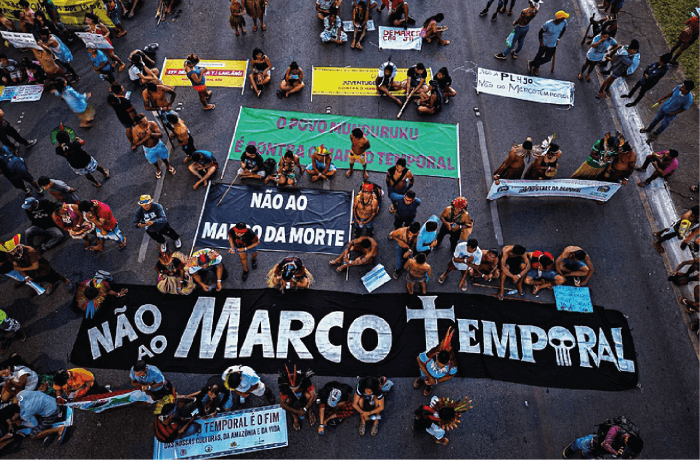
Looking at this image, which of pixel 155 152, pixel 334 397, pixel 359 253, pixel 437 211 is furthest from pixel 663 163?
pixel 155 152

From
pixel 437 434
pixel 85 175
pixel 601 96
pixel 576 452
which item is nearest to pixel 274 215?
pixel 85 175

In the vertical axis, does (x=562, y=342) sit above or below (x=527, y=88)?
below

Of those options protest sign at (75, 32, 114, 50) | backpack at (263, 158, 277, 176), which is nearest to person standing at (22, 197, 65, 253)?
backpack at (263, 158, 277, 176)

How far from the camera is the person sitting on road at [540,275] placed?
372 inches

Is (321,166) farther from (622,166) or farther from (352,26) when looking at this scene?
(622,166)

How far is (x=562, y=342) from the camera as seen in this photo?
9.12m

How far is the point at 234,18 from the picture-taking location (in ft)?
45.9

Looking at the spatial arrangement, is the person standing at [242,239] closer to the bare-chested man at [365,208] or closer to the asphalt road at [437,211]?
the asphalt road at [437,211]

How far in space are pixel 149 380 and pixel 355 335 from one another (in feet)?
13.2

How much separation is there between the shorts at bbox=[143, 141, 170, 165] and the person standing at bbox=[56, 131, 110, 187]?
1.31 metres

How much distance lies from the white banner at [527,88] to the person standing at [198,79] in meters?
8.20

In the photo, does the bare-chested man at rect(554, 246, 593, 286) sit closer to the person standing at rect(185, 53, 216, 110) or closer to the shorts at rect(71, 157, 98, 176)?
the person standing at rect(185, 53, 216, 110)

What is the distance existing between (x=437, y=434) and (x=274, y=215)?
6171 mm

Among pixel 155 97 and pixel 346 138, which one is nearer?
pixel 155 97
